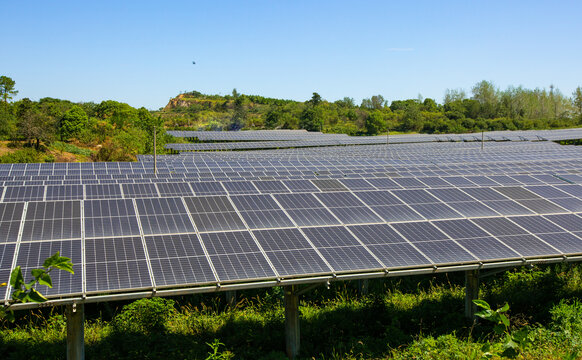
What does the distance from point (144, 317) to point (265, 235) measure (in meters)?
4.86

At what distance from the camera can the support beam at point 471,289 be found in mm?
14461

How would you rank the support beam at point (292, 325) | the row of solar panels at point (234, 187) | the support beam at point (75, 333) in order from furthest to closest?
the row of solar panels at point (234, 187)
the support beam at point (292, 325)
the support beam at point (75, 333)

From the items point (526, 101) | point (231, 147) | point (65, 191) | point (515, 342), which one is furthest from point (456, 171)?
point (526, 101)

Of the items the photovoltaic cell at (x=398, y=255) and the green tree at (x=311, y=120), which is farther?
the green tree at (x=311, y=120)

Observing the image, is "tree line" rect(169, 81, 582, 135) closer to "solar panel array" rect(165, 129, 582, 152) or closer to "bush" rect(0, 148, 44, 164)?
"solar panel array" rect(165, 129, 582, 152)

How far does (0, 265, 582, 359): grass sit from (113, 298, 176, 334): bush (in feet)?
0.10

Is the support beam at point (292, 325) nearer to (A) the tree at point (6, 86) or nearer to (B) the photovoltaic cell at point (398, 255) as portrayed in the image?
(B) the photovoltaic cell at point (398, 255)

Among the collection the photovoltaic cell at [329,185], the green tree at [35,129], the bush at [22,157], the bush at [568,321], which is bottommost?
the bush at [568,321]

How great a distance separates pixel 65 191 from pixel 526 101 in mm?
170619

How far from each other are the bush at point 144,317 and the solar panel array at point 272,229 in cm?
327

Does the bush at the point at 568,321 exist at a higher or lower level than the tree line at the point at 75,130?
lower

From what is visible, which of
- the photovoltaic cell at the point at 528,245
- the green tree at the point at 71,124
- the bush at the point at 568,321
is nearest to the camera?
the bush at the point at 568,321

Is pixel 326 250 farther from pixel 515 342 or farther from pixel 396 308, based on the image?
pixel 515 342

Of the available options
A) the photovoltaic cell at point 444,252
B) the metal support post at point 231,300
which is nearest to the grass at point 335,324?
the metal support post at point 231,300
